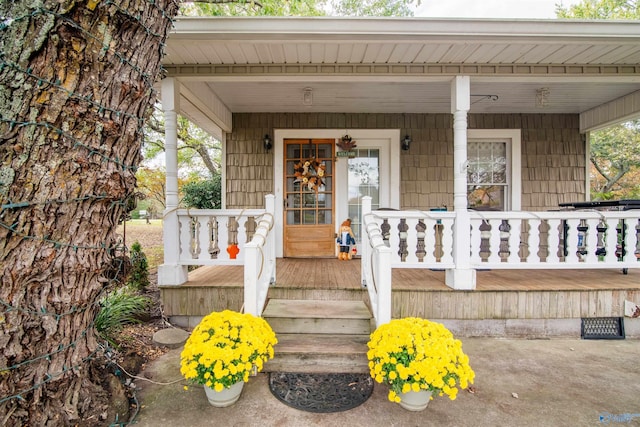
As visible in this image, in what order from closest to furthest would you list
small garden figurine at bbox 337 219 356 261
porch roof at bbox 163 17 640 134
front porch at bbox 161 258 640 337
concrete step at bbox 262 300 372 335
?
concrete step at bbox 262 300 372 335
porch roof at bbox 163 17 640 134
front porch at bbox 161 258 640 337
small garden figurine at bbox 337 219 356 261

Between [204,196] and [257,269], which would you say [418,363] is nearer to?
[257,269]

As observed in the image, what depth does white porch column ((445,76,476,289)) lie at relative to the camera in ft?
9.75

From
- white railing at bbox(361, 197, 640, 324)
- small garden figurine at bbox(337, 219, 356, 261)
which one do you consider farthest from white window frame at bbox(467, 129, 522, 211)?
small garden figurine at bbox(337, 219, 356, 261)

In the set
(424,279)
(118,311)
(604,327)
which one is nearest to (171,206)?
(118,311)

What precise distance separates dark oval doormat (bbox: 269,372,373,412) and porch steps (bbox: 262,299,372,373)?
0.19 ft

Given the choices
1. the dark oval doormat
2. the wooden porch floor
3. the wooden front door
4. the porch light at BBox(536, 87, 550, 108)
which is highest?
the porch light at BBox(536, 87, 550, 108)

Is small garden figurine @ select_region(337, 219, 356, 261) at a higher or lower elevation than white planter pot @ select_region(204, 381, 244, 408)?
higher

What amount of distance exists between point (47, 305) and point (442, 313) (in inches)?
117

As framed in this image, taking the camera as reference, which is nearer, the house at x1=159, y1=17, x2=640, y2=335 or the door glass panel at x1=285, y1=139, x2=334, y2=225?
the house at x1=159, y1=17, x2=640, y2=335

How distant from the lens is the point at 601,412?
6.18 feet

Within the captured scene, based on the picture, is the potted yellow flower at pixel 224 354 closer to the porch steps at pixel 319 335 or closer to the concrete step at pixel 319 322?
the porch steps at pixel 319 335

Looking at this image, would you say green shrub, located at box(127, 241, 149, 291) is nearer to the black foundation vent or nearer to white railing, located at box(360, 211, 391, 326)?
white railing, located at box(360, 211, 391, 326)

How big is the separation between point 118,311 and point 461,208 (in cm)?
340

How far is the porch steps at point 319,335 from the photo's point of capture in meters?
2.23
